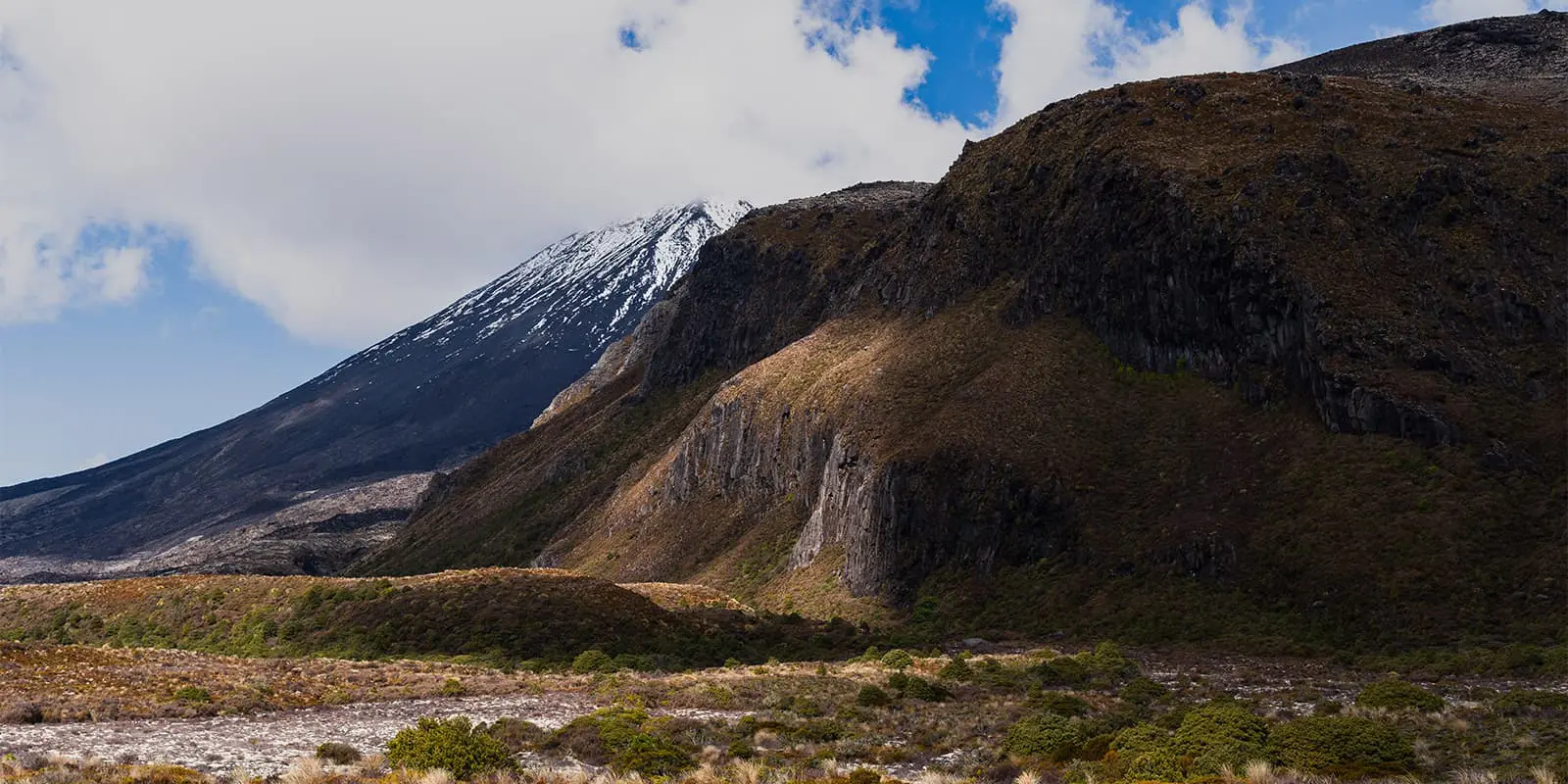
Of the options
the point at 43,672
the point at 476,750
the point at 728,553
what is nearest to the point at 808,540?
the point at 728,553

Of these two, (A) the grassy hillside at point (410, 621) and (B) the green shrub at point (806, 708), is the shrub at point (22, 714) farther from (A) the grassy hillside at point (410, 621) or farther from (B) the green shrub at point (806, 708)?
(A) the grassy hillside at point (410, 621)

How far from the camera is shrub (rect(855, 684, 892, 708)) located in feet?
119

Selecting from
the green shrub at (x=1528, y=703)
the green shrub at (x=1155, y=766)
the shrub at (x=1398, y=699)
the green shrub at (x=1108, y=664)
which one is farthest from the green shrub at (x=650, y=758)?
the green shrub at (x=1528, y=703)

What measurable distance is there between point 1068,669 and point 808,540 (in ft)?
115

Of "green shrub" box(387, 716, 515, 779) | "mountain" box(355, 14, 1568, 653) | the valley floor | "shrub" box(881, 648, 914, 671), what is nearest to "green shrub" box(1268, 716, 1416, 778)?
the valley floor

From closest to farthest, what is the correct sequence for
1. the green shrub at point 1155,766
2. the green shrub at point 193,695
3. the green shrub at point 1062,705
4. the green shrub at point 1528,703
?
the green shrub at point 1155,766, the green shrub at point 1528,703, the green shrub at point 193,695, the green shrub at point 1062,705

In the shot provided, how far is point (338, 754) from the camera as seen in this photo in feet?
81.3

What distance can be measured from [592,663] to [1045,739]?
26.5m

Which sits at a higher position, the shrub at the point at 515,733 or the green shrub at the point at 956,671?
the shrub at the point at 515,733

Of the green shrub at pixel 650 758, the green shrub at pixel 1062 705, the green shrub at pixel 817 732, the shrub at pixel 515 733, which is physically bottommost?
the green shrub at pixel 1062 705

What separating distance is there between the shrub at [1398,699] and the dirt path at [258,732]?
64.8ft

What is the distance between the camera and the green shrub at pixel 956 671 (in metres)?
42.9

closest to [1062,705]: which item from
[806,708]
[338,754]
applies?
[806,708]

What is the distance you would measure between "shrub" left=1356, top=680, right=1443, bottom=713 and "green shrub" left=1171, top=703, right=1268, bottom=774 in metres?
7.41
